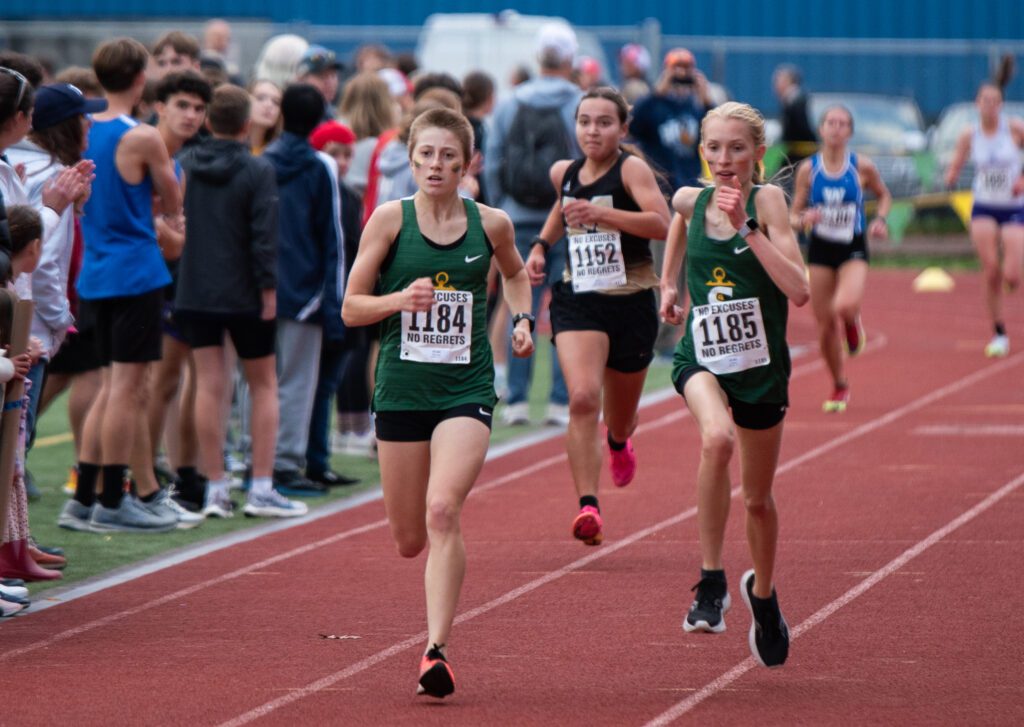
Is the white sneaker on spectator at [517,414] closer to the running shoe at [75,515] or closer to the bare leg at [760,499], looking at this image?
the running shoe at [75,515]

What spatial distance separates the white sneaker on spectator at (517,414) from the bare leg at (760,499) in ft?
21.4

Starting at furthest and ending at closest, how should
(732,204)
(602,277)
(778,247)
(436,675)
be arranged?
(602,277), (778,247), (732,204), (436,675)

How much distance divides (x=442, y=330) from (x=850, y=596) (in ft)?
7.50

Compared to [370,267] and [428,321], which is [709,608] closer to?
[428,321]

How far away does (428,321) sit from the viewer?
629cm

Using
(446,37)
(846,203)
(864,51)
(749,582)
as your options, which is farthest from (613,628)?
(864,51)

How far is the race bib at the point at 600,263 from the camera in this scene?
29.0 ft

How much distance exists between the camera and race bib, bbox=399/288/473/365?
6.29 meters

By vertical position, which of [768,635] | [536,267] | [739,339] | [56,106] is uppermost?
[56,106]

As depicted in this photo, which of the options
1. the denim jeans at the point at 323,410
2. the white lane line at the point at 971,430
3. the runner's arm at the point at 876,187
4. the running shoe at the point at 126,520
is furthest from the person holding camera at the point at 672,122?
the running shoe at the point at 126,520

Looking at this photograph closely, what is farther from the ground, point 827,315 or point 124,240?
point 124,240

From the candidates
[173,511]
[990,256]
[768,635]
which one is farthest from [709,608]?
[990,256]

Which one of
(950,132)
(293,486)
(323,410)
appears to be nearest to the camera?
(293,486)

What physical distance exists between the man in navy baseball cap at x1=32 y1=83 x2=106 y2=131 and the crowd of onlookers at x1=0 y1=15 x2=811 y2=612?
1 cm
